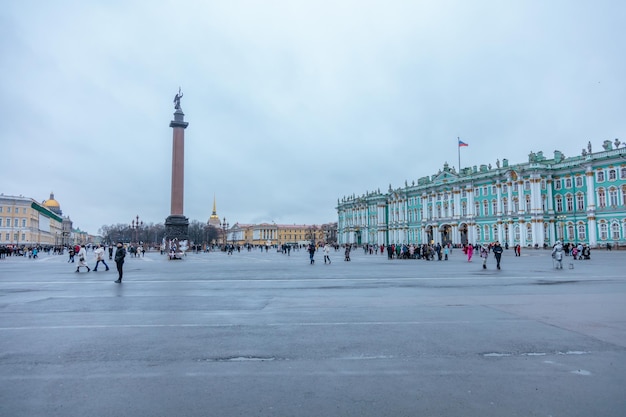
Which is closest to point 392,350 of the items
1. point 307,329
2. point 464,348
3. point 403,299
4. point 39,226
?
point 464,348

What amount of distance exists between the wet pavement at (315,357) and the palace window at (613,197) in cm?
6289

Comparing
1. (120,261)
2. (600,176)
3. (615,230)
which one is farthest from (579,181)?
Answer: (120,261)

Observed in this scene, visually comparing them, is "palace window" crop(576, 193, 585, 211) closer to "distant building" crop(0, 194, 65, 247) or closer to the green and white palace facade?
the green and white palace facade

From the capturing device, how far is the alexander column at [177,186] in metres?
51.7

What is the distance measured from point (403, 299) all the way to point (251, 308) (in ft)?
13.5

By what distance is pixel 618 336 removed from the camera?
7422 mm

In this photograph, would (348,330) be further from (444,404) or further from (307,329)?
(444,404)

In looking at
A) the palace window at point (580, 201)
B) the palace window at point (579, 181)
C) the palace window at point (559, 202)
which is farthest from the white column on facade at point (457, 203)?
the palace window at point (580, 201)

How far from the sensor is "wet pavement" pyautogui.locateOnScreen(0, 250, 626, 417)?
4.53 m

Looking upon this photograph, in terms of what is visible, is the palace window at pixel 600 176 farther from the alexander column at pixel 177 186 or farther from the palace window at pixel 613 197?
the alexander column at pixel 177 186

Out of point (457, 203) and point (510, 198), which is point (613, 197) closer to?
point (510, 198)

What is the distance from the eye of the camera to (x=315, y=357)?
6.23 meters

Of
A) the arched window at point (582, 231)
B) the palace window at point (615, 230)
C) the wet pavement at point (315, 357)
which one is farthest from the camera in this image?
the arched window at point (582, 231)

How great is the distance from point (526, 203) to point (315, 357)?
78.3 m
